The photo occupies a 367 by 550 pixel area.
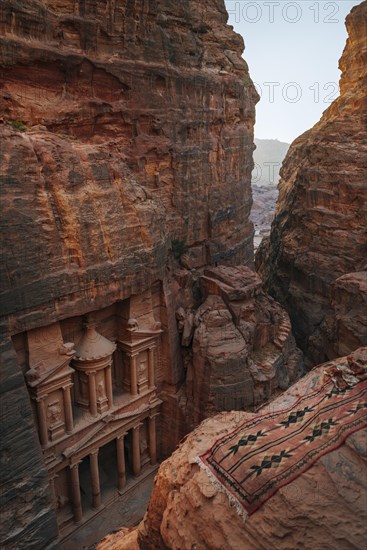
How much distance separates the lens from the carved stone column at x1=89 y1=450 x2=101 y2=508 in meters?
12.6

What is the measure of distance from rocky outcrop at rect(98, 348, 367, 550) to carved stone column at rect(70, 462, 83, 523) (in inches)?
240

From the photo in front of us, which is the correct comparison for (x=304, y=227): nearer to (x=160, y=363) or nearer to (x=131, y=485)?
(x=160, y=363)

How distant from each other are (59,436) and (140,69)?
11.0 meters

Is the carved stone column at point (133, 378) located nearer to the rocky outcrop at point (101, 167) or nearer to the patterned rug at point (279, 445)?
the rocky outcrop at point (101, 167)

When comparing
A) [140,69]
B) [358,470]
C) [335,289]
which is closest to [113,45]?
[140,69]

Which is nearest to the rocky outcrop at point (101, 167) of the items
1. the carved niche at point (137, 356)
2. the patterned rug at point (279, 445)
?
the carved niche at point (137, 356)

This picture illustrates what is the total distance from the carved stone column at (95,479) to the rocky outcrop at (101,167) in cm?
273

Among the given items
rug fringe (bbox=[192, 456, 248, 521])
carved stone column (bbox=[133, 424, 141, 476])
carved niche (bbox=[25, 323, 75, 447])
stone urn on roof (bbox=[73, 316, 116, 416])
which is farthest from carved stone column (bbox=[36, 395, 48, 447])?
rug fringe (bbox=[192, 456, 248, 521])

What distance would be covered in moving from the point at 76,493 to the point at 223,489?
7.81 metres

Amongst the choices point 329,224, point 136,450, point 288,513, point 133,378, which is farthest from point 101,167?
point 329,224

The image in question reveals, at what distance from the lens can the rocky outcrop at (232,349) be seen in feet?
44.9

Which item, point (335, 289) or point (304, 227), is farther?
point (304, 227)

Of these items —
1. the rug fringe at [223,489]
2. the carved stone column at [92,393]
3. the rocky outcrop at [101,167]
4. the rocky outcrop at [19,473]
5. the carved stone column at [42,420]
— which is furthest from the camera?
the carved stone column at [92,393]

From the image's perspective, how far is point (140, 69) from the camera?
13.7 meters
